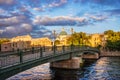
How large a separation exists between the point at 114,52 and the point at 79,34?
28161mm

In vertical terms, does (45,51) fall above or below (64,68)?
above

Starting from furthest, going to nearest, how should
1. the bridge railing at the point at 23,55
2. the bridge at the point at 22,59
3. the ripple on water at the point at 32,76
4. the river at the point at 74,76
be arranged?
the river at the point at 74,76 < the ripple on water at the point at 32,76 < the bridge railing at the point at 23,55 < the bridge at the point at 22,59

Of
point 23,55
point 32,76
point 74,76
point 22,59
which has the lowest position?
point 74,76

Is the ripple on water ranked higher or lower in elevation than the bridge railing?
lower

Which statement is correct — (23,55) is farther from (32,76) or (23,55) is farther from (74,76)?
(74,76)

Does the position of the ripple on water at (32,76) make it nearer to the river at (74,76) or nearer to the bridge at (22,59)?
the river at (74,76)

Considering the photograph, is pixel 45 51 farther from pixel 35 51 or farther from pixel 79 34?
pixel 79 34

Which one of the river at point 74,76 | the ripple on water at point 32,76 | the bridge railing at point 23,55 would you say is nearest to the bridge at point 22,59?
the bridge railing at point 23,55

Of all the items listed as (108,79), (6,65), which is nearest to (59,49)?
(108,79)

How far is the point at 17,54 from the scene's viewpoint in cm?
3002

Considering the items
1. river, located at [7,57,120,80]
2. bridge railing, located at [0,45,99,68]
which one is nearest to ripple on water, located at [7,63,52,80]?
river, located at [7,57,120,80]

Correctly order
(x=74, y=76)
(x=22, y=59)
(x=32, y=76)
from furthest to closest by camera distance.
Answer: (x=74, y=76) < (x=32, y=76) < (x=22, y=59)

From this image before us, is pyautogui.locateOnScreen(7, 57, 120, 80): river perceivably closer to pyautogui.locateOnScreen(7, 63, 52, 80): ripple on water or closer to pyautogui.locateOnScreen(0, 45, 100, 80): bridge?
pyautogui.locateOnScreen(7, 63, 52, 80): ripple on water

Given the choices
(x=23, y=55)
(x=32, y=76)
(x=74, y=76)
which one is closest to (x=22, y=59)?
(x=23, y=55)
